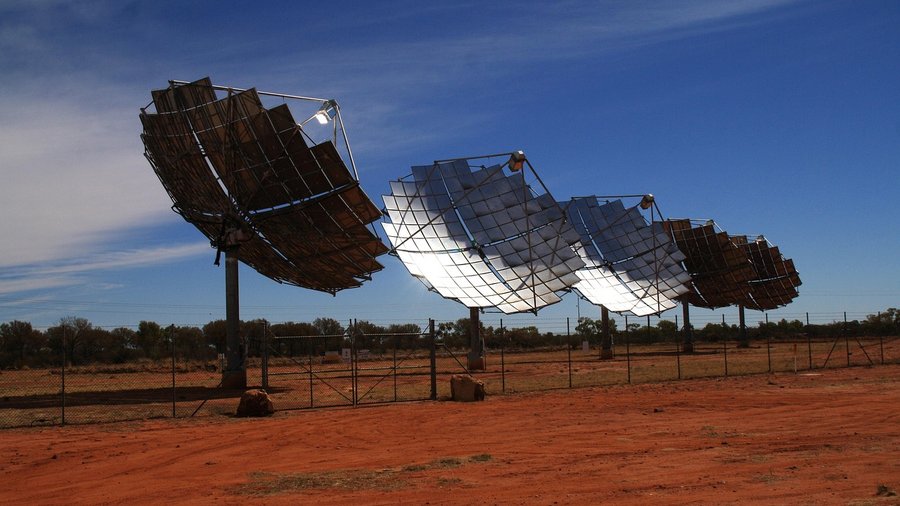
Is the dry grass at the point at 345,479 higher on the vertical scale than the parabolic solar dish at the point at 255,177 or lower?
lower

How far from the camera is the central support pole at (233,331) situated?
1276 inches

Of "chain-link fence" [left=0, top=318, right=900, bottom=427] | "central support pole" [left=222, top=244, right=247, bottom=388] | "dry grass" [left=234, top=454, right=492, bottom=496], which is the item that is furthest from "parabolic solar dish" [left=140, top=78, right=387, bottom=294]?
"dry grass" [left=234, top=454, right=492, bottom=496]

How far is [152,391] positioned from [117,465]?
18.7 m

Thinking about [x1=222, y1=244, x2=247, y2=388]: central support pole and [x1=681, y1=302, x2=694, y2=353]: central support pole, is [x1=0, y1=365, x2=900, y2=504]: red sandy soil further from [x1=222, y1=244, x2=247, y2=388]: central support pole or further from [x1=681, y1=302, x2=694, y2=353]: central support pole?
[x1=681, y1=302, x2=694, y2=353]: central support pole

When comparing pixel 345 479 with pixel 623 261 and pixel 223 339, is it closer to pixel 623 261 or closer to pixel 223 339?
pixel 623 261

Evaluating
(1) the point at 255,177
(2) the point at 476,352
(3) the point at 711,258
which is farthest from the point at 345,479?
(3) the point at 711,258

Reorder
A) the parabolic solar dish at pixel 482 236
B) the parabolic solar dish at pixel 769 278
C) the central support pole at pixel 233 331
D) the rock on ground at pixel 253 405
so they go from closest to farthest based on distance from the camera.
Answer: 1. the rock on ground at pixel 253 405
2. the central support pole at pixel 233 331
3. the parabolic solar dish at pixel 482 236
4. the parabolic solar dish at pixel 769 278

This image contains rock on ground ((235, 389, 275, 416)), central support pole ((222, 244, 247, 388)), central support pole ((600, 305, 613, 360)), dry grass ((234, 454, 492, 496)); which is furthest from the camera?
central support pole ((600, 305, 613, 360))

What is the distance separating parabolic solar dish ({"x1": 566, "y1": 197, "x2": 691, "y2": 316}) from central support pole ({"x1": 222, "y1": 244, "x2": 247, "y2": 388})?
27152 millimetres

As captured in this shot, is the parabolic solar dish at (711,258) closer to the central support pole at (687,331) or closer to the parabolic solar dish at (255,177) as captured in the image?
the central support pole at (687,331)

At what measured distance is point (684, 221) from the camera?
7044 centimetres

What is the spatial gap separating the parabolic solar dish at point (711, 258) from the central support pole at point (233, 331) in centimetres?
4508

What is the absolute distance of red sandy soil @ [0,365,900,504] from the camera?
11.9 m

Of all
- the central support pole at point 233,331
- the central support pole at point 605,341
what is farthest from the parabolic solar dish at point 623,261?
the central support pole at point 233,331
